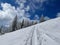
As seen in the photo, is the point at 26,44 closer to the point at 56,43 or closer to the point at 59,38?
the point at 56,43

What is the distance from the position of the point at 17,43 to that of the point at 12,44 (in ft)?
0.69

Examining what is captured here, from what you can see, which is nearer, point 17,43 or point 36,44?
point 36,44

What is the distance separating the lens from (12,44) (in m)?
5.52

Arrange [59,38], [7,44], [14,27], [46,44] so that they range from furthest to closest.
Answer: [14,27] → [59,38] → [7,44] → [46,44]

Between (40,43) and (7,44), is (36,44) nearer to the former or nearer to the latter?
(40,43)

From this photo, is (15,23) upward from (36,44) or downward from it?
downward

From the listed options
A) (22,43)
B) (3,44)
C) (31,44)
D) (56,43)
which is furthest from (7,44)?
(56,43)

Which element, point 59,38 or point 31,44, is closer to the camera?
point 31,44

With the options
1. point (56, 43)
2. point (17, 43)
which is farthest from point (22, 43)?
point (56, 43)

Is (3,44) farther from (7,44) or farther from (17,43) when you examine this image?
(17,43)

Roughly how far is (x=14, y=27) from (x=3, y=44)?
49663 mm

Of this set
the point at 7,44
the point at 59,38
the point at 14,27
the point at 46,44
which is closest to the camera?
the point at 46,44

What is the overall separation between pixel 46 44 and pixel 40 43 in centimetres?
27

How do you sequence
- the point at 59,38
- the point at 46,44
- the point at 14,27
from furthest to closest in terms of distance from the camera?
1. the point at 14,27
2. the point at 59,38
3. the point at 46,44
